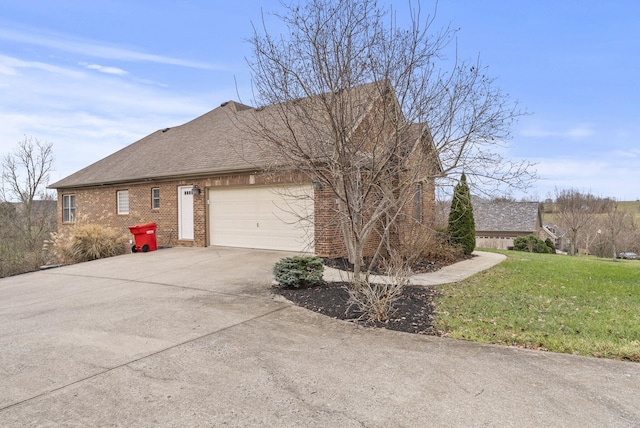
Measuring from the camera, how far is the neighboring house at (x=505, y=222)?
36.6 m

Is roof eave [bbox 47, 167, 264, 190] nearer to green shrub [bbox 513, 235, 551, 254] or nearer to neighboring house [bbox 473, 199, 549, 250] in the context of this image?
green shrub [bbox 513, 235, 551, 254]

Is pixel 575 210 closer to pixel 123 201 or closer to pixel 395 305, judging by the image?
pixel 395 305

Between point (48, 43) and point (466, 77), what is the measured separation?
40.7 ft

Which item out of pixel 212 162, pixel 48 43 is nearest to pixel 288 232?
pixel 212 162

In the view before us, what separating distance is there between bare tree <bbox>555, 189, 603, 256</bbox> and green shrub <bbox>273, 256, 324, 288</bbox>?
32.6m

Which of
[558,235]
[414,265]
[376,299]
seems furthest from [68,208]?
[558,235]

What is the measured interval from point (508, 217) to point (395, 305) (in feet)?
121

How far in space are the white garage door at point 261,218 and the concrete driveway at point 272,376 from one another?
5428mm

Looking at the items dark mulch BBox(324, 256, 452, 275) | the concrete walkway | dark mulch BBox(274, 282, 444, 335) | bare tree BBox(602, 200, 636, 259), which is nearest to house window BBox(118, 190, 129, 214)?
dark mulch BBox(324, 256, 452, 275)

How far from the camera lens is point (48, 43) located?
12.3m

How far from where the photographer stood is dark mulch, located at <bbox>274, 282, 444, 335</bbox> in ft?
18.8

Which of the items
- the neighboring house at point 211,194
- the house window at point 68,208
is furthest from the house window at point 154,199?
the house window at point 68,208

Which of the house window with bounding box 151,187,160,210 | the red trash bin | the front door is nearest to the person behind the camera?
the red trash bin

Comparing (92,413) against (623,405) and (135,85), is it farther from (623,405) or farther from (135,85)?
(135,85)
